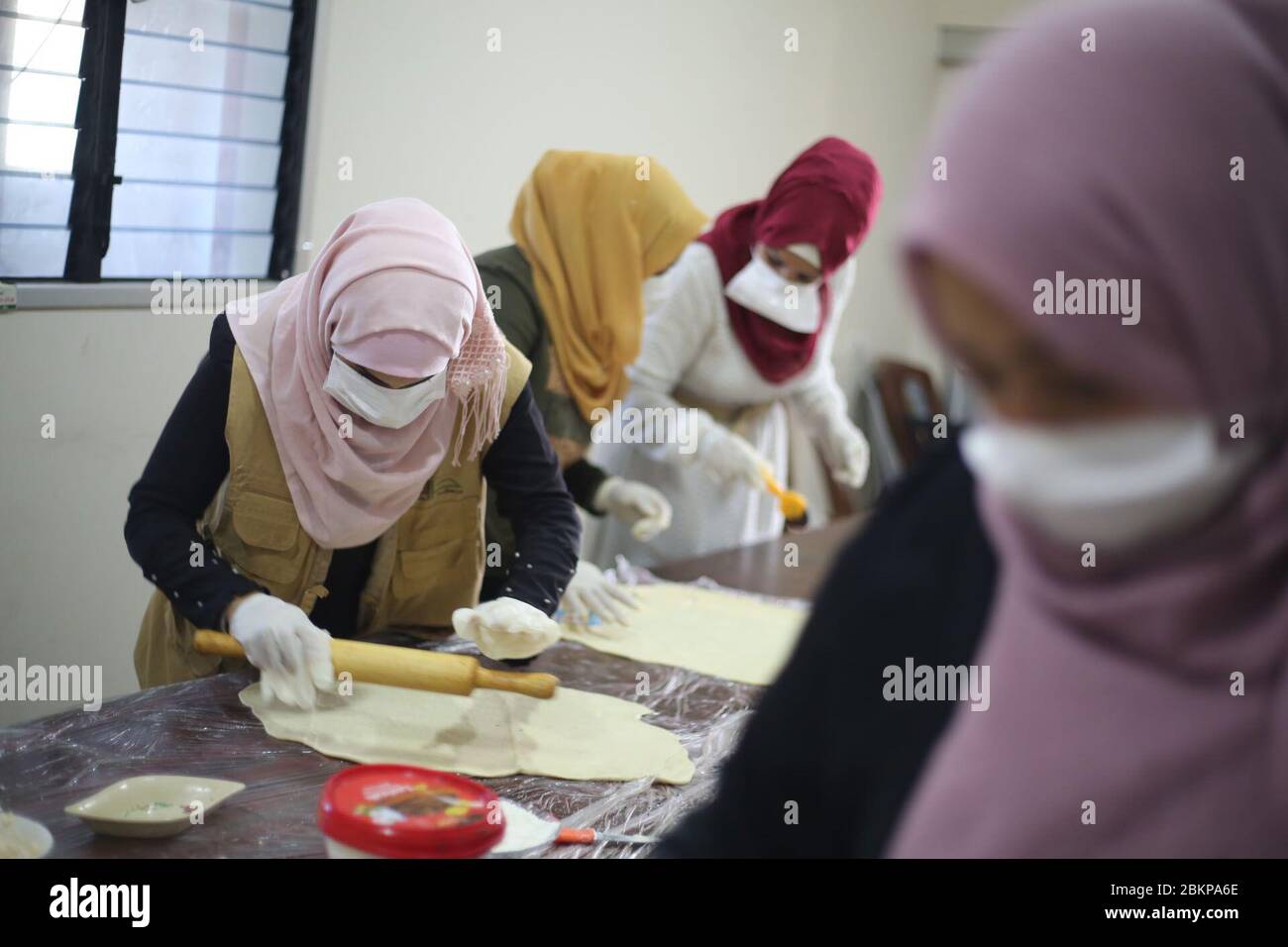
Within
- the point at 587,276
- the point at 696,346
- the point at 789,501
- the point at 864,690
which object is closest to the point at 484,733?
the point at 864,690

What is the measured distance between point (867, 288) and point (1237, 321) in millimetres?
4855

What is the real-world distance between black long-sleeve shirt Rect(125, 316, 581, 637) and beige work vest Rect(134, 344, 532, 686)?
0.02 m

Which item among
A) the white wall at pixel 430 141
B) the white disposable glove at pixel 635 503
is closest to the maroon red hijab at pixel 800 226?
the white disposable glove at pixel 635 503

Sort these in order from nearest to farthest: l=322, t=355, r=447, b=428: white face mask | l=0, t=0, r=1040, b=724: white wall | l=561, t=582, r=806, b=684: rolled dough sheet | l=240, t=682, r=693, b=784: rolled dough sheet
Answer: l=240, t=682, r=693, b=784: rolled dough sheet, l=322, t=355, r=447, b=428: white face mask, l=561, t=582, r=806, b=684: rolled dough sheet, l=0, t=0, r=1040, b=724: white wall

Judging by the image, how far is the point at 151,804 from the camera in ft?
3.86

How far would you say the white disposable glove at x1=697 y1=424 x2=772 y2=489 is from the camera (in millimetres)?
2699

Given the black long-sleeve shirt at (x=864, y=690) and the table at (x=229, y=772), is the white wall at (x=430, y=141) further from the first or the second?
the black long-sleeve shirt at (x=864, y=690)

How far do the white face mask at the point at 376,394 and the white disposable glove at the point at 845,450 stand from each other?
5.80 ft

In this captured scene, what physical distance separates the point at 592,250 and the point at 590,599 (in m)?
0.71

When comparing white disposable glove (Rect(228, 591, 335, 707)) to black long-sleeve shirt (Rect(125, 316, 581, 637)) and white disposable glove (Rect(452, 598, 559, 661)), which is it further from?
Answer: white disposable glove (Rect(452, 598, 559, 661))

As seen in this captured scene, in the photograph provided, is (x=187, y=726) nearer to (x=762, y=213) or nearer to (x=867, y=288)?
(x=762, y=213)

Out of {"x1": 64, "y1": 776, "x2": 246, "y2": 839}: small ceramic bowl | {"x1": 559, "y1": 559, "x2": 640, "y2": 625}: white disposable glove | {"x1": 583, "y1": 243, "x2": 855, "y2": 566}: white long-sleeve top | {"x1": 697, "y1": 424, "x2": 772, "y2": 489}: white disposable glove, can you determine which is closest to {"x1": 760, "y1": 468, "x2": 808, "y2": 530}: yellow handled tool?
{"x1": 697, "y1": 424, "x2": 772, "y2": 489}: white disposable glove

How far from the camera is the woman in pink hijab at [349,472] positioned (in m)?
1.50

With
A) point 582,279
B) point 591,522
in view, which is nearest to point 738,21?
point 591,522
